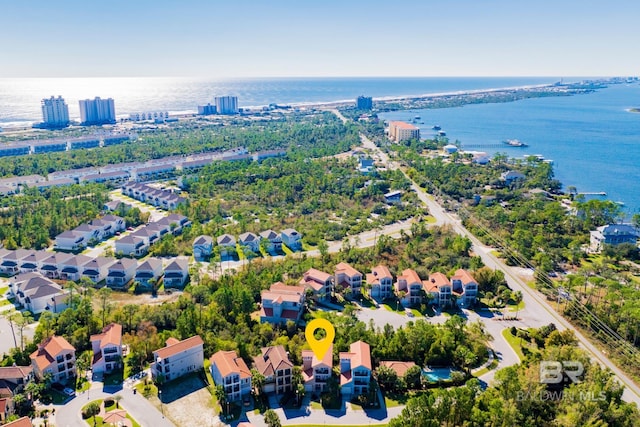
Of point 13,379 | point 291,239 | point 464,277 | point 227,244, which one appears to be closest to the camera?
point 13,379

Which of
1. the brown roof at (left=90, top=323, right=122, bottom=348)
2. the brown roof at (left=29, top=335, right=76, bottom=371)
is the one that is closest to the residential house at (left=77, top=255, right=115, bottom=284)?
the brown roof at (left=90, top=323, right=122, bottom=348)

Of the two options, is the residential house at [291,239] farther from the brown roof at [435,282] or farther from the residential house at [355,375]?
the residential house at [355,375]

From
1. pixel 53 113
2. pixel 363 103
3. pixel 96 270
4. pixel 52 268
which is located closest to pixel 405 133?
pixel 363 103

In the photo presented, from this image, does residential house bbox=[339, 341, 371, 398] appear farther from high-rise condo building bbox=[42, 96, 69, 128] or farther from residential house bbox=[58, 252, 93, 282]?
high-rise condo building bbox=[42, 96, 69, 128]

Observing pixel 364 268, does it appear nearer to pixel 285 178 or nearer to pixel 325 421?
pixel 325 421

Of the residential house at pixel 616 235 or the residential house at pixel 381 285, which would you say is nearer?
the residential house at pixel 381 285

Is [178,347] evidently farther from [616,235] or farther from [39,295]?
[616,235]

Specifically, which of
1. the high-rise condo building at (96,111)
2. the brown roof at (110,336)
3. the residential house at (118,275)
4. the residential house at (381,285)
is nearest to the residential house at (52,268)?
the residential house at (118,275)
